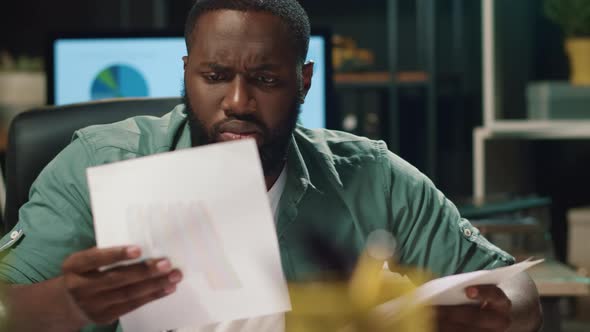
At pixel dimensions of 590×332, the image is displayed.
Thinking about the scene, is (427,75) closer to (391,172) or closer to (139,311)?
(391,172)

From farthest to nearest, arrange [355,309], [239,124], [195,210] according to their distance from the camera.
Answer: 1. [239,124]
2. [195,210]
3. [355,309]

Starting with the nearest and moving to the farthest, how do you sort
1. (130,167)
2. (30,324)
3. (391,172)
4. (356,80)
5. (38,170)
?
(130,167), (30,324), (391,172), (38,170), (356,80)

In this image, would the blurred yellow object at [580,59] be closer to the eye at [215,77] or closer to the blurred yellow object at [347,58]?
the blurred yellow object at [347,58]

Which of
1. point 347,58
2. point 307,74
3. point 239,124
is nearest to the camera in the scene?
point 239,124

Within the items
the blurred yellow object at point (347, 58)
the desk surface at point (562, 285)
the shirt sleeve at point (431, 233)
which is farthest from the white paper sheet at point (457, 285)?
the blurred yellow object at point (347, 58)

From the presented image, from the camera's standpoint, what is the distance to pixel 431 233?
36.5 inches

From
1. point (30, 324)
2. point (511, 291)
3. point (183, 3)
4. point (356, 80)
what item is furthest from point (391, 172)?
point (183, 3)

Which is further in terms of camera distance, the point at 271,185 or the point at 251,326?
the point at 271,185

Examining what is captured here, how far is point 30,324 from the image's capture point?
26.7 inches

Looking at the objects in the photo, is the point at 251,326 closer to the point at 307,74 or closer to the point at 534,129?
the point at 307,74

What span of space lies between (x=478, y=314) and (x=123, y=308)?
0.26 m

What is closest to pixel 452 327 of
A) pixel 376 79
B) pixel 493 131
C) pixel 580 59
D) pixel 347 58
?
pixel 493 131

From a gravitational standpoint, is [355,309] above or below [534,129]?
above

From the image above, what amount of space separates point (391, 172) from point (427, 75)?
3182 millimetres
